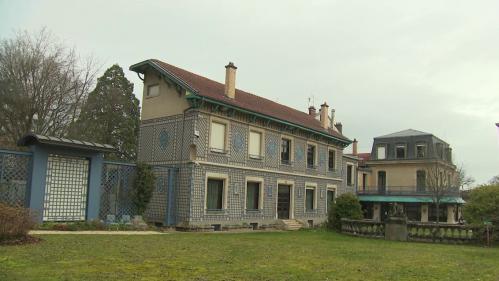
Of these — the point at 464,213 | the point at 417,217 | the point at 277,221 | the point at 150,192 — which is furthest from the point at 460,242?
the point at 417,217

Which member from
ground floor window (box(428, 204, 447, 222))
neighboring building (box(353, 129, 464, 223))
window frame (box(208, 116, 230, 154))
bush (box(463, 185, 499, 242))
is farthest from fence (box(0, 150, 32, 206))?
ground floor window (box(428, 204, 447, 222))

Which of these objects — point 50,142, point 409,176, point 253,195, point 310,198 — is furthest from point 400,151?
point 50,142

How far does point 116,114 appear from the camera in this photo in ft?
121

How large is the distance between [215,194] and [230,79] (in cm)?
615

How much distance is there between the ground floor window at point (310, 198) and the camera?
97.9 ft

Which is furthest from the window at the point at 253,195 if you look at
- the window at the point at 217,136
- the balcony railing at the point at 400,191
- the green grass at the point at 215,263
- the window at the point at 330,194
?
the balcony railing at the point at 400,191

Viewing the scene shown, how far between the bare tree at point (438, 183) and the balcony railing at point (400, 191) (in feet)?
0.60

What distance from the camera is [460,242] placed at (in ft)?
58.7

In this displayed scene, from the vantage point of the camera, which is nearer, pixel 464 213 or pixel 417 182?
pixel 464 213

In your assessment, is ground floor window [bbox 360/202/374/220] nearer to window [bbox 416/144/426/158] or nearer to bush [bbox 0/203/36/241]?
window [bbox 416/144/426/158]

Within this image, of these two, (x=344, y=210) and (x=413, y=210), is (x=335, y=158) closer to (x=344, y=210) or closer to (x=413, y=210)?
(x=344, y=210)

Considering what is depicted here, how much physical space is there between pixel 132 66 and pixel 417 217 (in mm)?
31687

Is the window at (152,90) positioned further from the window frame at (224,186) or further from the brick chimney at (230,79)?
the window frame at (224,186)

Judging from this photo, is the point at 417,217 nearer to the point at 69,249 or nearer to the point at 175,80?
the point at 175,80
